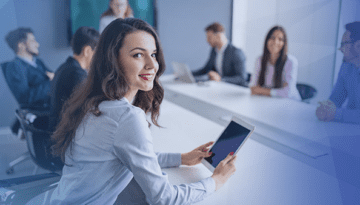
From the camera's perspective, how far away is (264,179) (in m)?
1.23

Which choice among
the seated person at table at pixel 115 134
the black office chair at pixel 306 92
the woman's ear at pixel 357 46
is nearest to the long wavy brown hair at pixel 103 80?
the seated person at table at pixel 115 134

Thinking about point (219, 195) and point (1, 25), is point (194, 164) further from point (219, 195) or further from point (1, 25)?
point (1, 25)

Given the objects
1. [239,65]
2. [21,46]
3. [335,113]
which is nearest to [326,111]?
[335,113]

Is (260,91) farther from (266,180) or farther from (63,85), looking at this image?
(63,85)

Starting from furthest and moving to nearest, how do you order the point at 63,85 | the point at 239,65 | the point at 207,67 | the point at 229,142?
the point at 207,67
the point at 239,65
the point at 63,85
the point at 229,142

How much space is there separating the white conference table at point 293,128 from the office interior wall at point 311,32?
6.28 feet

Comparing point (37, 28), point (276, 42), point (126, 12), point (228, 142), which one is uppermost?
point (126, 12)

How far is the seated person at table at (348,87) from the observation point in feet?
6.03

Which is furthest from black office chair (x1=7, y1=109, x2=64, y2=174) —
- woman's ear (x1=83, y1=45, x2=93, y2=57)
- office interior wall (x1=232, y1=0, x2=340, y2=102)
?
office interior wall (x1=232, y1=0, x2=340, y2=102)

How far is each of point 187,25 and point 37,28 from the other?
227 cm

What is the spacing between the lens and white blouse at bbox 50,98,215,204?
0.92 m

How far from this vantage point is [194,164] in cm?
134

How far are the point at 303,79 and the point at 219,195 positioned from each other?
3829 mm

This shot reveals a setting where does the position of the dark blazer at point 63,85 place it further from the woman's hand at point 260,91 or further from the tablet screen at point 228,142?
the woman's hand at point 260,91
